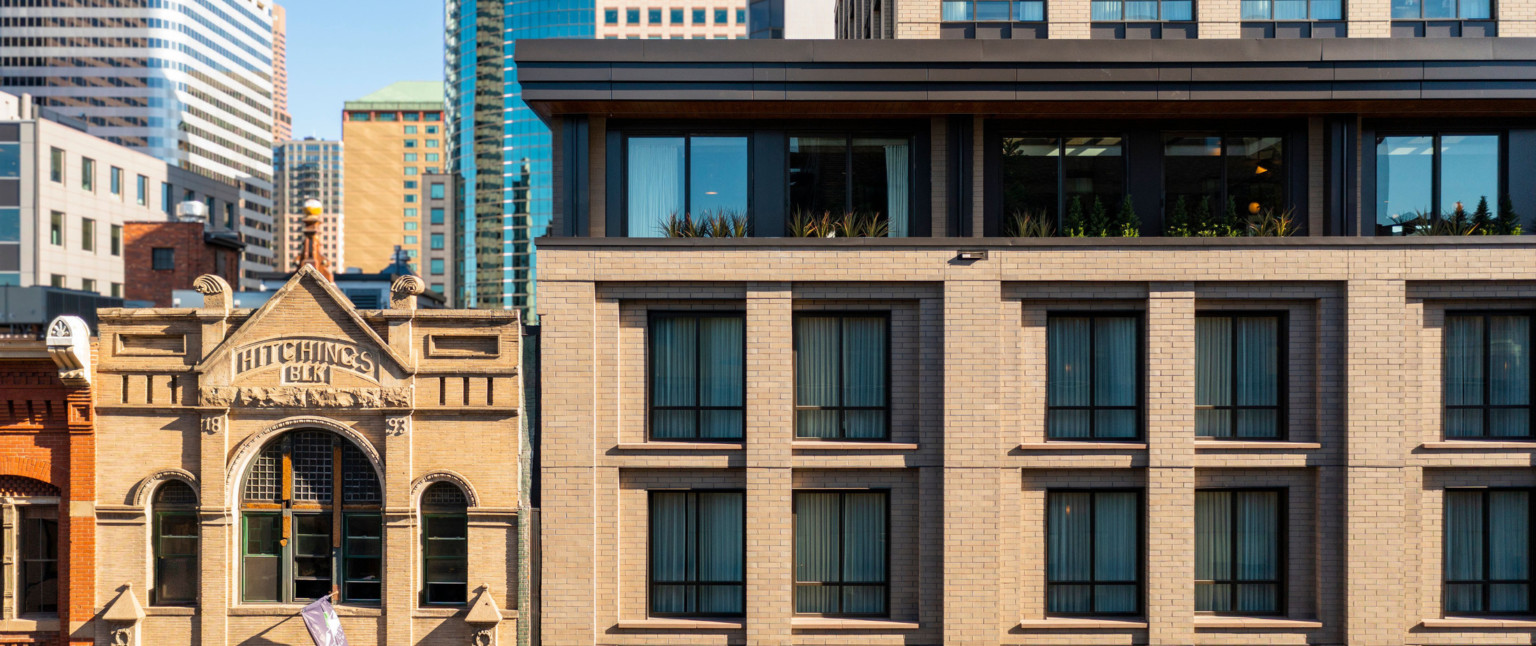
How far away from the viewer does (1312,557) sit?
54.4ft

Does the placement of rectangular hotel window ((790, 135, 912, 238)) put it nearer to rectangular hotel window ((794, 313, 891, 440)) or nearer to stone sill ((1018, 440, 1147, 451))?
rectangular hotel window ((794, 313, 891, 440))

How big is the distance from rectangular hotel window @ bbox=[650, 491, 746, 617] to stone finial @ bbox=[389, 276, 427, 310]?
4965 millimetres

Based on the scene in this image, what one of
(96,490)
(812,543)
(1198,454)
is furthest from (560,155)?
(1198,454)

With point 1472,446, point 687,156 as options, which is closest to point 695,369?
point 687,156

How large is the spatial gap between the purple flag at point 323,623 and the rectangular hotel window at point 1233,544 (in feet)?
45.8

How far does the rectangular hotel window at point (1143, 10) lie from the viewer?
1711 centimetres

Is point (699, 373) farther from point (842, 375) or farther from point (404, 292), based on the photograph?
point (404, 292)

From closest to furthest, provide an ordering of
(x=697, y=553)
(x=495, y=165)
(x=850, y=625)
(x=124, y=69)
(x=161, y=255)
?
1. (x=850, y=625)
2. (x=697, y=553)
3. (x=161, y=255)
4. (x=495, y=165)
5. (x=124, y=69)

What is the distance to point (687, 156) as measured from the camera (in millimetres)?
16859

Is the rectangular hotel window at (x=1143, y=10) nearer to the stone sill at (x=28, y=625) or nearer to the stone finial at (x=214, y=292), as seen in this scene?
the stone finial at (x=214, y=292)

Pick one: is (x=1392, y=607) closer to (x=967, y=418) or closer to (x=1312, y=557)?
(x=1312, y=557)

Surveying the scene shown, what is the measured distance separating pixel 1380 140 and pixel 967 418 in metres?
8.45

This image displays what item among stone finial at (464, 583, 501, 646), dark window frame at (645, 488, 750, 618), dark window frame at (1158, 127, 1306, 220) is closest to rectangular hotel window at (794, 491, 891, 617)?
dark window frame at (645, 488, 750, 618)

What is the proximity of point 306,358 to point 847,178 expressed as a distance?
9.29 metres
